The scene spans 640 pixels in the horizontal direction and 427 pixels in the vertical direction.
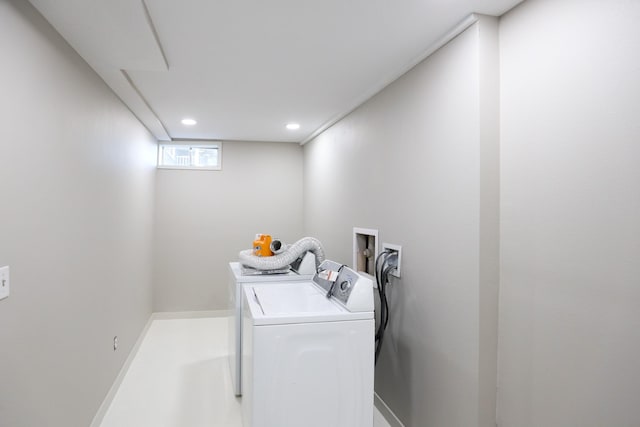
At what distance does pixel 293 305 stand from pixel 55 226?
1.29 meters

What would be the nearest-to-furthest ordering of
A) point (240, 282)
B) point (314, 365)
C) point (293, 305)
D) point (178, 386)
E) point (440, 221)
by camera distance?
point (314, 365) < point (440, 221) < point (293, 305) < point (240, 282) < point (178, 386)

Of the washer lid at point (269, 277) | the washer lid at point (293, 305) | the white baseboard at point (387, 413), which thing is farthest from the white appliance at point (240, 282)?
the white baseboard at point (387, 413)

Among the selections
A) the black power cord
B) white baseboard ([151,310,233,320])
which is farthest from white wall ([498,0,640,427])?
white baseboard ([151,310,233,320])

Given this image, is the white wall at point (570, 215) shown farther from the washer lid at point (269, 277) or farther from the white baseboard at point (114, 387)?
the white baseboard at point (114, 387)

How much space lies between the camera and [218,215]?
5.01 metres

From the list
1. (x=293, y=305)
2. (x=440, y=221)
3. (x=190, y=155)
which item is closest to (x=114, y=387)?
(x=293, y=305)

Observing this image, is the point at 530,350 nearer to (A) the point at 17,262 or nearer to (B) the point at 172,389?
(A) the point at 17,262

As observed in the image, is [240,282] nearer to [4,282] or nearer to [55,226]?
[55,226]

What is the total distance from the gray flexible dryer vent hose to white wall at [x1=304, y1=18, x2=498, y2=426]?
1.44ft

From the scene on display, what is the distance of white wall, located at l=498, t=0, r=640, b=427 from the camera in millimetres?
1202

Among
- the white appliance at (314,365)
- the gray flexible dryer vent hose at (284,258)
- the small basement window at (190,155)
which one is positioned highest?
the small basement window at (190,155)

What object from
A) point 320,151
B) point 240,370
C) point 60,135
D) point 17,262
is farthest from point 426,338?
point 320,151

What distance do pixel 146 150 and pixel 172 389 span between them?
2.48 metres

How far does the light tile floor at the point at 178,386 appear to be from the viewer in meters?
2.59
